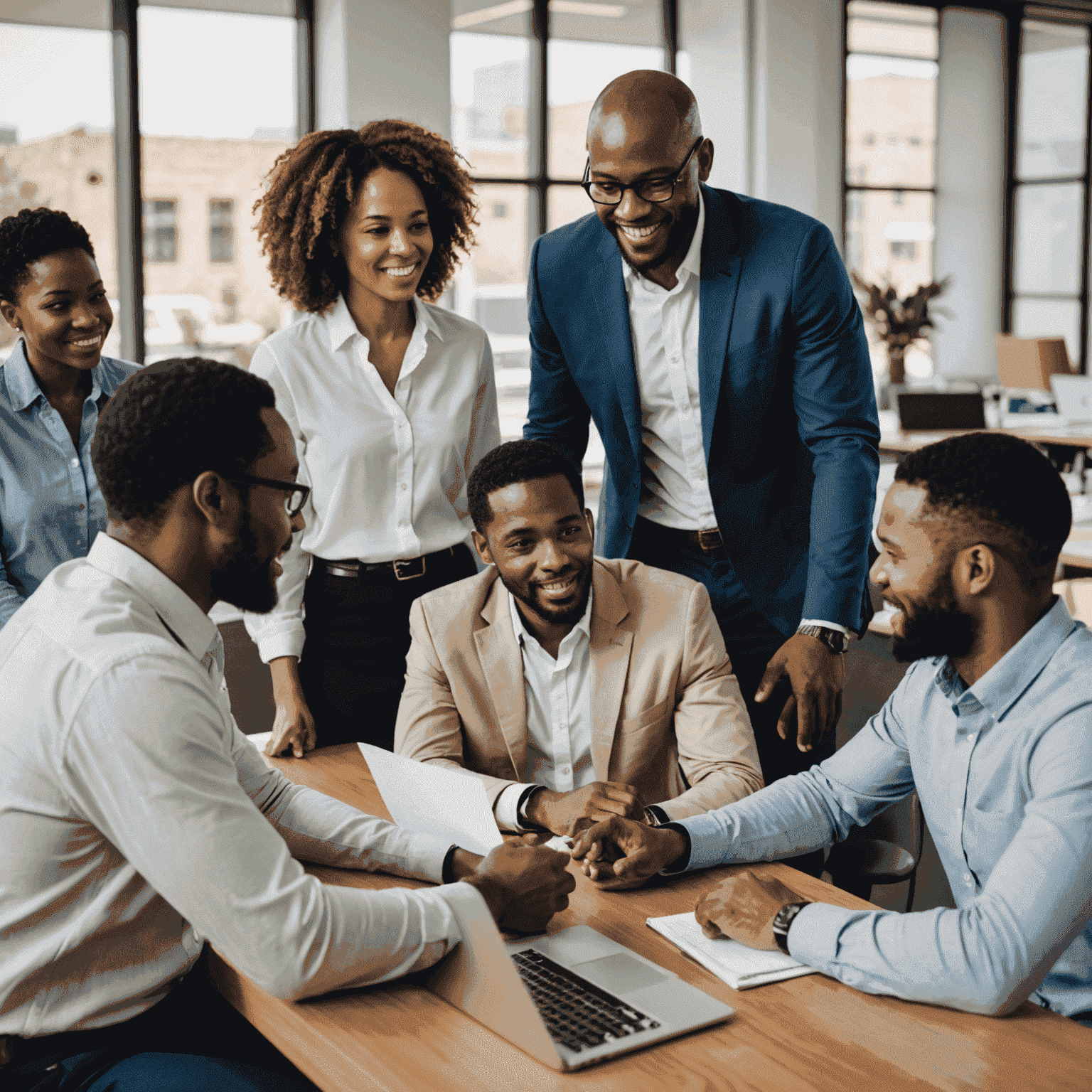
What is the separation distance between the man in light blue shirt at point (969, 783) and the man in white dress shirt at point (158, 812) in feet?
0.96

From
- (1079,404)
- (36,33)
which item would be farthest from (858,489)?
(1079,404)

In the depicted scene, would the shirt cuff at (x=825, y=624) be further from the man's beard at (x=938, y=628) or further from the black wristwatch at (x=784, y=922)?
the black wristwatch at (x=784, y=922)

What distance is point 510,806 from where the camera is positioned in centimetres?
190

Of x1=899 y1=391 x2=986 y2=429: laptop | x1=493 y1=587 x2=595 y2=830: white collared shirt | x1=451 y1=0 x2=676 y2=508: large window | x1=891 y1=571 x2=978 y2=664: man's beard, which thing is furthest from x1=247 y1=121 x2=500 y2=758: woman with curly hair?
x1=899 y1=391 x2=986 y2=429: laptop

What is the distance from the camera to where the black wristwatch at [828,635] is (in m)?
1.98

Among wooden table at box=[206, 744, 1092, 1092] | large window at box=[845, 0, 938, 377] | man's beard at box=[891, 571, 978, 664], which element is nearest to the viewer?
wooden table at box=[206, 744, 1092, 1092]

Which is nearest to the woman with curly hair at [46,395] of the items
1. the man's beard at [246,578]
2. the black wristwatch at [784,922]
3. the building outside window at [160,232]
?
the man's beard at [246,578]

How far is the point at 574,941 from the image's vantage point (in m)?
1.45

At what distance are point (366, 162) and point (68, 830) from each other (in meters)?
1.62

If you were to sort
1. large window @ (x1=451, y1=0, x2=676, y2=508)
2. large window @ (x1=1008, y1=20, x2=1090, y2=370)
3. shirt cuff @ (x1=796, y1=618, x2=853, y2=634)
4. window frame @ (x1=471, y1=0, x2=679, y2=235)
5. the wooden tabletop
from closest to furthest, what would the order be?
shirt cuff @ (x1=796, y1=618, x2=853, y2=634) < the wooden tabletop < large window @ (x1=451, y1=0, x2=676, y2=508) < window frame @ (x1=471, y1=0, x2=679, y2=235) < large window @ (x1=1008, y1=20, x2=1090, y2=370)

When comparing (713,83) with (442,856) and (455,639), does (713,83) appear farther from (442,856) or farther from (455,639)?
(442,856)

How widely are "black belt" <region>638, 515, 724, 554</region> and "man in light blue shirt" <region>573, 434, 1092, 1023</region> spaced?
62cm

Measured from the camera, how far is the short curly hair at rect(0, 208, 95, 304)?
2396 millimetres

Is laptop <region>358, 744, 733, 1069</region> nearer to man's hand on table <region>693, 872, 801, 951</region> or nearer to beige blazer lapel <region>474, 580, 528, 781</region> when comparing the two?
man's hand on table <region>693, 872, 801, 951</region>
